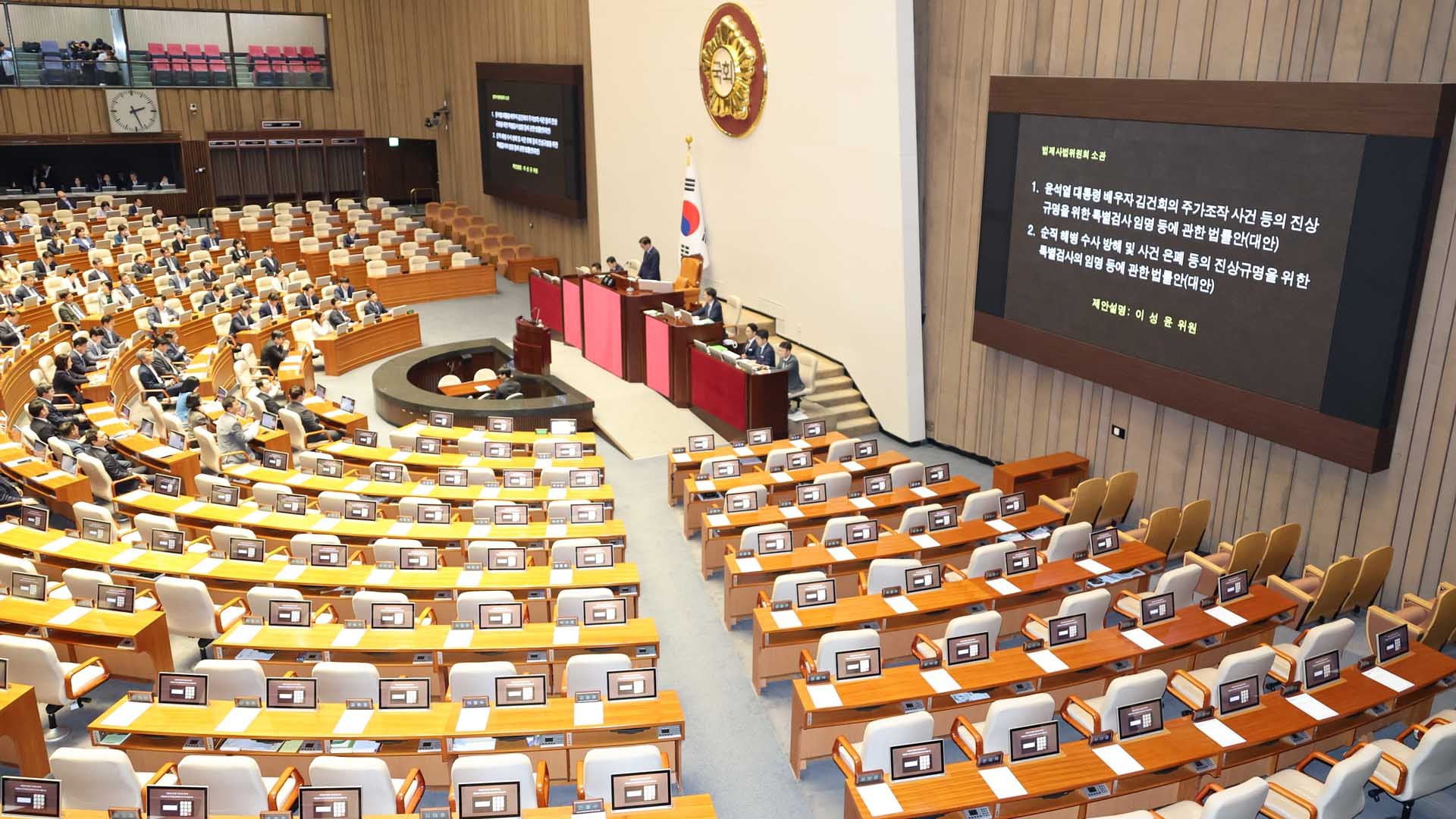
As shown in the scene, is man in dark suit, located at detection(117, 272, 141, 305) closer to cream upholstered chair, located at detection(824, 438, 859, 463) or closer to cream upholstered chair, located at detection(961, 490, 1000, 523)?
cream upholstered chair, located at detection(824, 438, 859, 463)

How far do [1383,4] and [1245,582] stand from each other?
4574 millimetres

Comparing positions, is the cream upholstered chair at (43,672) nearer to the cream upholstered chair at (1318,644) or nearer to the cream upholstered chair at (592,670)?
the cream upholstered chair at (592,670)

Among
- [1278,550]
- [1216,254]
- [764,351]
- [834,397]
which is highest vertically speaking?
[1216,254]

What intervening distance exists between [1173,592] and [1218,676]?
1208 millimetres

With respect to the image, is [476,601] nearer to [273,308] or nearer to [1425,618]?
[1425,618]

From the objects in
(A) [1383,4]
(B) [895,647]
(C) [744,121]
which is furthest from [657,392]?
(A) [1383,4]

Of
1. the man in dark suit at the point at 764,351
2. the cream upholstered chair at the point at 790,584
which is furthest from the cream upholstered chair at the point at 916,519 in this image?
the man in dark suit at the point at 764,351

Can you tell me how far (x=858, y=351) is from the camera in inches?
551

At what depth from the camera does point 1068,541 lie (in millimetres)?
8711

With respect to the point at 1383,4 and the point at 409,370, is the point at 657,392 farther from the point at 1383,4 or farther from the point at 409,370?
the point at 1383,4

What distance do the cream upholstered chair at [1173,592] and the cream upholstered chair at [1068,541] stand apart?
2.12 feet

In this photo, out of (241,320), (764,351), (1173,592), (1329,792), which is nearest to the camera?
(1329,792)

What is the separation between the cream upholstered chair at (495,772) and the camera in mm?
5508

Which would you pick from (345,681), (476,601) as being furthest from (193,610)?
(476,601)
